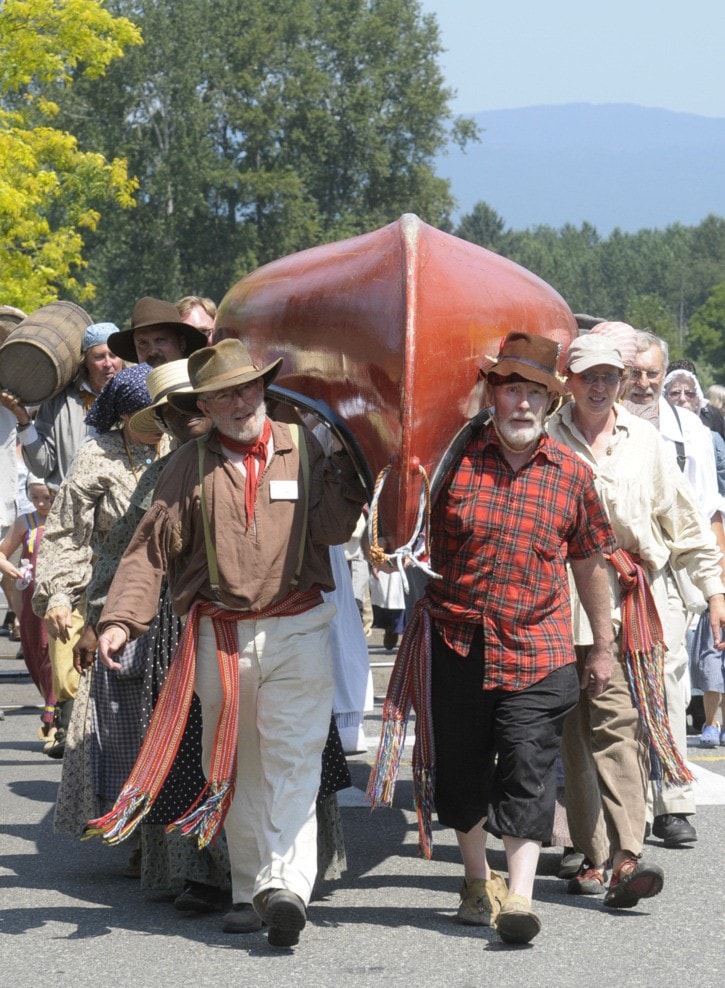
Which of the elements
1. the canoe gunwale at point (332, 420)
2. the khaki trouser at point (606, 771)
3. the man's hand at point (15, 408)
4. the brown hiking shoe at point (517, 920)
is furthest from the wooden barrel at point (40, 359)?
the brown hiking shoe at point (517, 920)

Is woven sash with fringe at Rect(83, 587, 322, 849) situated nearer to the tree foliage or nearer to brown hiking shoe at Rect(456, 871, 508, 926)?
brown hiking shoe at Rect(456, 871, 508, 926)

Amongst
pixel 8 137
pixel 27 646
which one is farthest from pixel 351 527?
pixel 8 137

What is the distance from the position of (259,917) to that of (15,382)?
3.43m

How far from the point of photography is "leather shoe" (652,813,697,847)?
6324 mm

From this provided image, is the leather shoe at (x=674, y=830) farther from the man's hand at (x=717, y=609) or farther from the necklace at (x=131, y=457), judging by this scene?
the necklace at (x=131, y=457)

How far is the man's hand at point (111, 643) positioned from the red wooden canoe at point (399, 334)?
35.1 inches

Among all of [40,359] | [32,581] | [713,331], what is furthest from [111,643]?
[713,331]

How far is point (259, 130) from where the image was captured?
5644 centimetres

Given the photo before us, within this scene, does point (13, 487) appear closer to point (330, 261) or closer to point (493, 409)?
point (330, 261)

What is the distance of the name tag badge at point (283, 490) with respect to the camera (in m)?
5.08

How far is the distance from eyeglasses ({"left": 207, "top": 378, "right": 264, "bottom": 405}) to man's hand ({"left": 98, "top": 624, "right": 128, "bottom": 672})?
0.77 m

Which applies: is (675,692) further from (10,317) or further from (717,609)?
(10,317)

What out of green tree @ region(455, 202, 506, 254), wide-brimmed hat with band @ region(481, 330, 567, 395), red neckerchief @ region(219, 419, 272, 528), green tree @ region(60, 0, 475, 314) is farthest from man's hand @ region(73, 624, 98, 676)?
green tree @ region(455, 202, 506, 254)

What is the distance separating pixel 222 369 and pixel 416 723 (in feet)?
4.24
